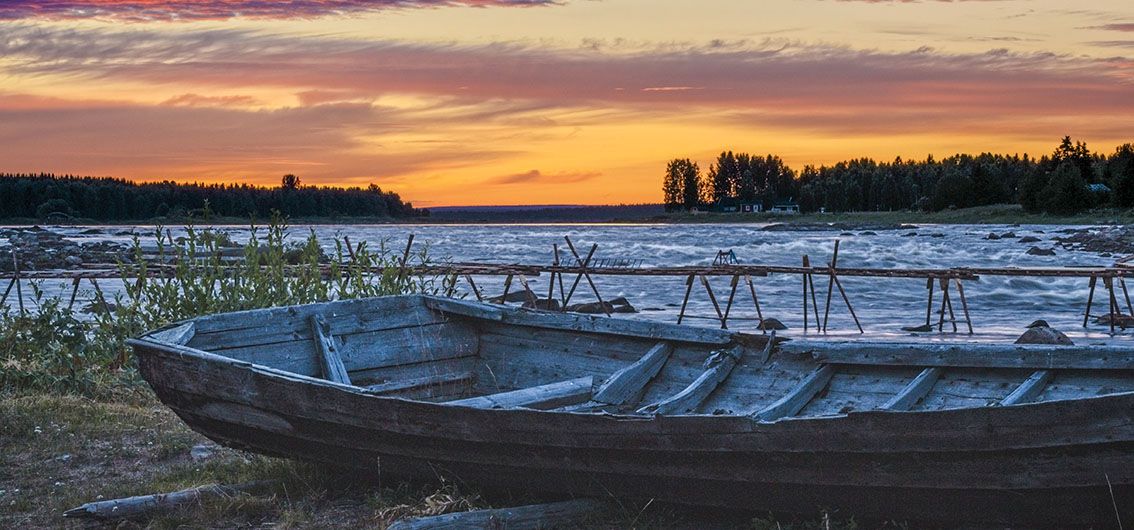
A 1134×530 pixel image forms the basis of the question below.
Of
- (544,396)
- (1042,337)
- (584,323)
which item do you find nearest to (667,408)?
(544,396)

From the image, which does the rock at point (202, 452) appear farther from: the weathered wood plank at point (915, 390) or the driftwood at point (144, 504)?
the weathered wood plank at point (915, 390)

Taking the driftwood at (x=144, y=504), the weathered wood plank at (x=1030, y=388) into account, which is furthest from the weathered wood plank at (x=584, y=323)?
the driftwood at (x=144, y=504)

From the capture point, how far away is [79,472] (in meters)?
8.09

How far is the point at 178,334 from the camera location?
25.2 ft

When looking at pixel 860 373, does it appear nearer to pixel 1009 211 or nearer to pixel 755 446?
pixel 755 446

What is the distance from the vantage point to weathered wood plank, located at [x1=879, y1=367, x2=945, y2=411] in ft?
20.6

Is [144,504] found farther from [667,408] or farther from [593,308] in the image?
[593,308]

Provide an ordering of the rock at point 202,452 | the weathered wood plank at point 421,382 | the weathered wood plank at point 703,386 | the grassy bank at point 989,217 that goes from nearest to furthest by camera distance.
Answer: the weathered wood plank at point 703,386 → the weathered wood plank at point 421,382 → the rock at point 202,452 → the grassy bank at point 989,217

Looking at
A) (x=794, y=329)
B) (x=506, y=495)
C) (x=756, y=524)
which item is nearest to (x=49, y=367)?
(x=506, y=495)

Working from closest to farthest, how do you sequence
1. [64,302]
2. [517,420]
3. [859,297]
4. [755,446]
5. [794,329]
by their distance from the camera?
1. [755,446]
2. [517,420]
3. [794,329]
4. [64,302]
5. [859,297]

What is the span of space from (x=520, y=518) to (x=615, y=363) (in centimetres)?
204

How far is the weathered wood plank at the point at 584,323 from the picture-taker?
7773 mm

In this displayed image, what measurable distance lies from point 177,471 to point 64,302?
71.8 ft

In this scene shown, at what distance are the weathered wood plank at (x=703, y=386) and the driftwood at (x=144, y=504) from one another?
2.81 m
